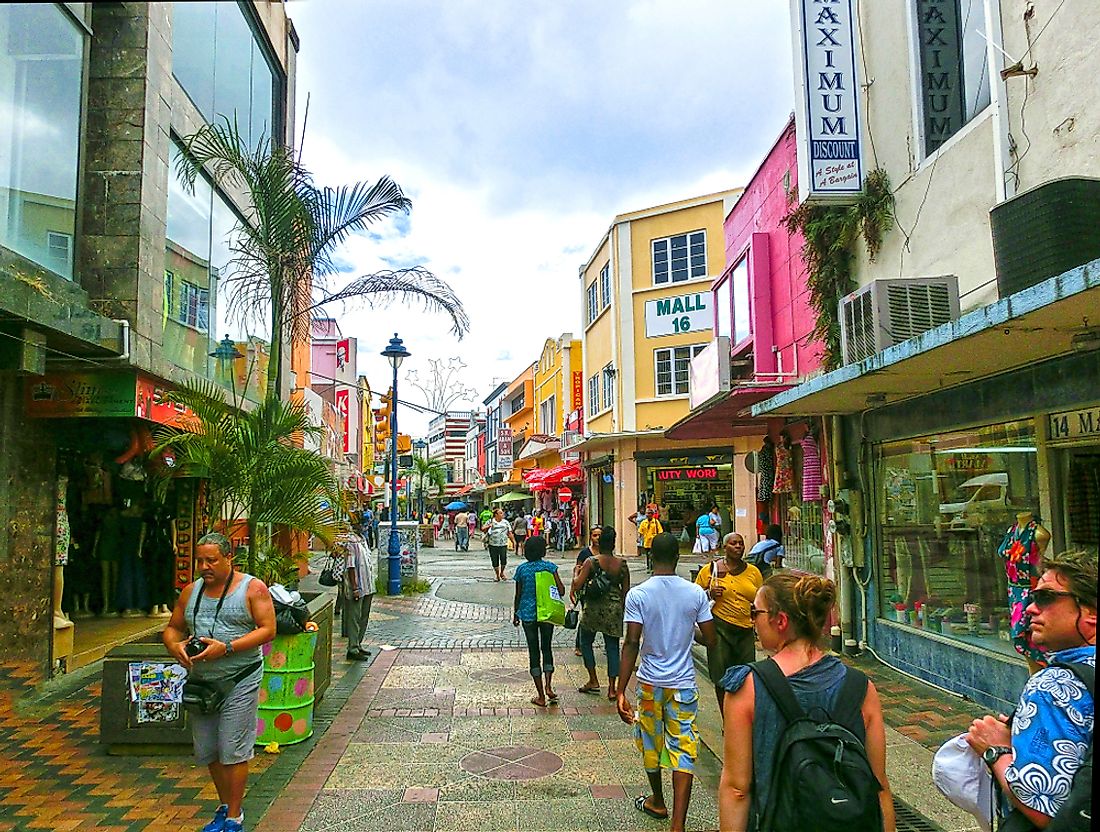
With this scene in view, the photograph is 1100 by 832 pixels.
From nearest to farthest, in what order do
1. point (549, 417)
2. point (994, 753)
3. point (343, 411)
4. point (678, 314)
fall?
point (994, 753), point (678, 314), point (343, 411), point (549, 417)

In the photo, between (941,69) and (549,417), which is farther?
Answer: (549,417)

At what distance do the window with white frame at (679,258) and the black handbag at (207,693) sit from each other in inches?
946

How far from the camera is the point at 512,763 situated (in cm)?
614

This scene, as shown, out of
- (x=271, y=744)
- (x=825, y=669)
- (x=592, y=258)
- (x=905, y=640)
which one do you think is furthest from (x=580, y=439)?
(x=825, y=669)

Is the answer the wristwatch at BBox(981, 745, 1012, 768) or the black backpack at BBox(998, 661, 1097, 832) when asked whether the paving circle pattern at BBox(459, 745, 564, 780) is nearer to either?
the wristwatch at BBox(981, 745, 1012, 768)

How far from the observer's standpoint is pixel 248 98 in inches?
517

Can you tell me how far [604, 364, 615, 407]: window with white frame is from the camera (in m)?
28.8

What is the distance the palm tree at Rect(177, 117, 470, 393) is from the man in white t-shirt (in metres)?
4.10

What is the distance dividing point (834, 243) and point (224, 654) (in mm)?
8226

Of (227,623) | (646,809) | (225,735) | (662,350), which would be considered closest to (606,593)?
(646,809)

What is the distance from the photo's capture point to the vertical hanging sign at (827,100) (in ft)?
29.4

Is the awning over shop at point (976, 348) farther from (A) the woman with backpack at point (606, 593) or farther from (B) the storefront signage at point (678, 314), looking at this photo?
(B) the storefront signage at point (678, 314)

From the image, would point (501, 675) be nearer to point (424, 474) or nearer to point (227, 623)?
point (227, 623)

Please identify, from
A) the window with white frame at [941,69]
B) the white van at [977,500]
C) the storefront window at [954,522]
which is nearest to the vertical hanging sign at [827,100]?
the window with white frame at [941,69]
